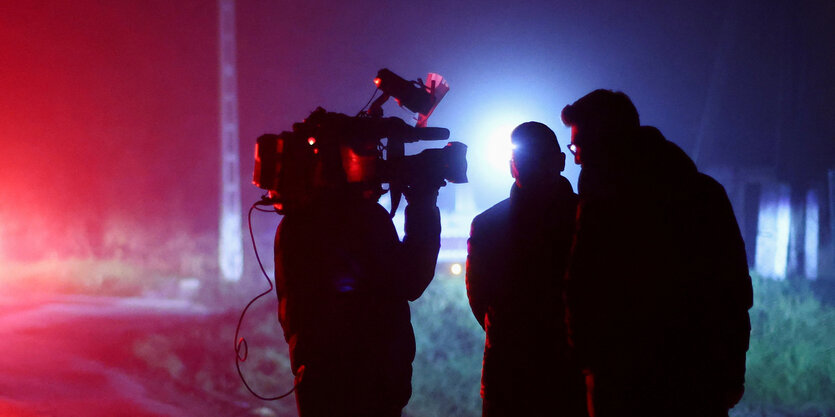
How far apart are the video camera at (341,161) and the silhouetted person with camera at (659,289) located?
67 centimetres

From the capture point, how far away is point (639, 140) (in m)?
2.10

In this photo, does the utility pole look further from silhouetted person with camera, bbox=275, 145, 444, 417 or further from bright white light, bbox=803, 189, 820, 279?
silhouetted person with camera, bbox=275, 145, 444, 417

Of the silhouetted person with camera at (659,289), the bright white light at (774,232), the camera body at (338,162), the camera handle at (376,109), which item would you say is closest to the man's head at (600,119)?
the silhouetted person with camera at (659,289)

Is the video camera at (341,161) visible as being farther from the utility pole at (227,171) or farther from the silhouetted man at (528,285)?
the utility pole at (227,171)

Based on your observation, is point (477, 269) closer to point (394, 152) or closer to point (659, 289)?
point (394, 152)

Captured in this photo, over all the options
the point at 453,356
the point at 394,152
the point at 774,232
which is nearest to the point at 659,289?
the point at 394,152

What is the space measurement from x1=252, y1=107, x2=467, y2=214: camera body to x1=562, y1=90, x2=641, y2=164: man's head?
49 cm

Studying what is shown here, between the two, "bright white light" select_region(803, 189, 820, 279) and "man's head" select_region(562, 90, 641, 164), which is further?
"bright white light" select_region(803, 189, 820, 279)

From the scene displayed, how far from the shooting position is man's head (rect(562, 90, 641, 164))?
221 centimetres

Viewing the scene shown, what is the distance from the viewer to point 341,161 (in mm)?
2455

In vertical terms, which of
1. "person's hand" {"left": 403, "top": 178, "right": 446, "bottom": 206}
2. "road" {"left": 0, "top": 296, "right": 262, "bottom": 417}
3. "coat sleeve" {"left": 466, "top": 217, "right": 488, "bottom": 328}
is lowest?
"road" {"left": 0, "top": 296, "right": 262, "bottom": 417}

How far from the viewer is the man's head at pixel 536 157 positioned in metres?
2.68

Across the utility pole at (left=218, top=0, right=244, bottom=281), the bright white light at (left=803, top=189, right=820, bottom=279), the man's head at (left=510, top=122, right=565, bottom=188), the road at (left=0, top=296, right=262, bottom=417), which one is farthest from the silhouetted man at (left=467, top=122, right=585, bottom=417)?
the utility pole at (left=218, top=0, right=244, bottom=281)

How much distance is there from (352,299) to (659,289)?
1.10 metres
